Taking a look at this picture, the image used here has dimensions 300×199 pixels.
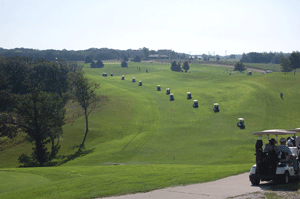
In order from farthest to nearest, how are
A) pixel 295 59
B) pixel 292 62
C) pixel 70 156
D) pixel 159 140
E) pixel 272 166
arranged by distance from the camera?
1. pixel 292 62
2. pixel 295 59
3. pixel 159 140
4. pixel 70 156
5. pixel 272 166

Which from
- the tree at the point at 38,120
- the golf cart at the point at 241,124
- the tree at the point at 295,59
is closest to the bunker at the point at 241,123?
the golf cart at the point at 241,124

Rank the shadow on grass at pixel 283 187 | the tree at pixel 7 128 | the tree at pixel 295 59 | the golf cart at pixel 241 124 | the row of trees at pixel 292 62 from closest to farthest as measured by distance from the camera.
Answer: the shadow on grass at pixel 283 187 < the tree at pixel 7 128 < the golf cart at pixel 241 124 < the tree at pixel 295 59 < the row of trees at pixel 292 62

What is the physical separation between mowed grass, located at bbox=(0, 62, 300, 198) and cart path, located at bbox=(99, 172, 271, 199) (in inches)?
43.3

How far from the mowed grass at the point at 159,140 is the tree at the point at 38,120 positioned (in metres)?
→ 4.18

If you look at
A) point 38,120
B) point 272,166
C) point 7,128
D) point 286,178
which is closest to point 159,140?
point 38,120

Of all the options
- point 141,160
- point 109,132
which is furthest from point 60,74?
point 141,160

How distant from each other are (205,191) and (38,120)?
4880cm

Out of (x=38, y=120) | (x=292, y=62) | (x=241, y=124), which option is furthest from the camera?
(x=292, y=62)

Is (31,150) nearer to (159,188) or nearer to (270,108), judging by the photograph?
(159,188)

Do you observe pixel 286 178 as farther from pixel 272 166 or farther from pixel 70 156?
pixel 70 156

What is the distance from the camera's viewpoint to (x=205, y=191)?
56.9 feet

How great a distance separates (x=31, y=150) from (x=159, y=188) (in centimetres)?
5195

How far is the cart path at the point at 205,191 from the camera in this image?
1636cm

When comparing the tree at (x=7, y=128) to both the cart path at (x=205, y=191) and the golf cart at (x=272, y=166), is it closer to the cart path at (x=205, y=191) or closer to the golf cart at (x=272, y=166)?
the cart path at (x=205, y=191)
